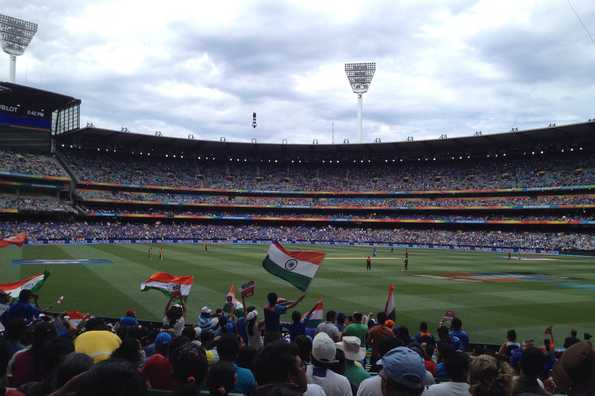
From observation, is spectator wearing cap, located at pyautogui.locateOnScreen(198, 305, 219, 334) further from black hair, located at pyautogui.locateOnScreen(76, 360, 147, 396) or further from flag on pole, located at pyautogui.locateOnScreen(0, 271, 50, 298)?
black hair, located at pyautogui.locateOnScreen(76, 360, 147, 396)

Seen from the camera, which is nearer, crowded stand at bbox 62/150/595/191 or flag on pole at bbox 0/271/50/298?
flag on pole at bbox 0/271/50/298

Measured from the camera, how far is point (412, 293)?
27.2m

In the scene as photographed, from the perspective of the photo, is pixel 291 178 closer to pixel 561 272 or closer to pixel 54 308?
pixel 561 272

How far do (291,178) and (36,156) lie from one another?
54201 millimetres

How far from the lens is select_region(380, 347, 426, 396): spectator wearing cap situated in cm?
367

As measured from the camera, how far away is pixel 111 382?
2.78 metres

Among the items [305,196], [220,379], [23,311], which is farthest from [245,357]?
[305,196]

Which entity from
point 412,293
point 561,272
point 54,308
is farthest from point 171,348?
point 561,272

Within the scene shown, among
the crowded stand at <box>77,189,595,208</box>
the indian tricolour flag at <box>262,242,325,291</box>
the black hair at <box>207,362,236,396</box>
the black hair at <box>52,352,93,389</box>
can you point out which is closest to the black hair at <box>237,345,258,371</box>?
the black hair at <box>207,362,236,396</box>

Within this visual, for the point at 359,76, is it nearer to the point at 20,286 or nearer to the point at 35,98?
the point at 35,98

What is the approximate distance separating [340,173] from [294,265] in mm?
99003

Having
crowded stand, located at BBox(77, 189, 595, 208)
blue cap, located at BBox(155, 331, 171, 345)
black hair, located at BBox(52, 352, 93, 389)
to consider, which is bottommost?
blue cap, located at BBox(155, 331, 171, 345)

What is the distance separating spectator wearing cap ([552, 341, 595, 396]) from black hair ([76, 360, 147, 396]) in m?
3.25

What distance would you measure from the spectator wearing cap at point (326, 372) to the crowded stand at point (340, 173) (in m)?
89.8
